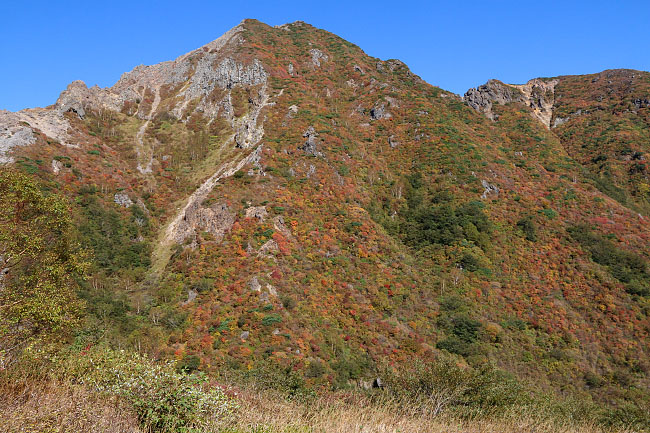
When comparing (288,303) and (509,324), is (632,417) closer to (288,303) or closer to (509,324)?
(509,324)

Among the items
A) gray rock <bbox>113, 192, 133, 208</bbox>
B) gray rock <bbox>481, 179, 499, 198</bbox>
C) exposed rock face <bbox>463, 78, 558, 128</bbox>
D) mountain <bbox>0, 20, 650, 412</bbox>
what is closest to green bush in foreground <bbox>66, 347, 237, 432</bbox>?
mountain <bbox>0, 20, 650, 412</bbox>

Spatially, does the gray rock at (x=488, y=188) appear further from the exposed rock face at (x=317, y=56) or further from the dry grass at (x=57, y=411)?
the exposed rock face at (x=317, y=56)

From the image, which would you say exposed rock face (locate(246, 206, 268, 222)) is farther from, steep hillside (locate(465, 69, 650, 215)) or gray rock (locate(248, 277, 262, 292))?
steep hillside (locate(465, 69, 650, 215))

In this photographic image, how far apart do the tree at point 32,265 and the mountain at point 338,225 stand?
1166cm

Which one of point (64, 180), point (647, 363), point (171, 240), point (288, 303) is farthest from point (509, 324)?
point (64, 180)

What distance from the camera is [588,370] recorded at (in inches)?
1455

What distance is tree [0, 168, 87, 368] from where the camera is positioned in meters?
12.2

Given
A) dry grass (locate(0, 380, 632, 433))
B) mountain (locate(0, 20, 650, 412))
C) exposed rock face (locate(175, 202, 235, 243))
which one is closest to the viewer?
dry grass (locate(0, 380, 632, 433))

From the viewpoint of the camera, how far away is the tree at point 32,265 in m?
12.2

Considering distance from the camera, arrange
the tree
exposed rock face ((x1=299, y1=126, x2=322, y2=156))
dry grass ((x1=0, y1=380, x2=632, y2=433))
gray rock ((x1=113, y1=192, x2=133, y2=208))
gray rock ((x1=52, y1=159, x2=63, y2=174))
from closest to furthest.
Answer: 1. dry grass ((x1=0, y1=380, x2=632, y2=433))
2. the tree
3. gray rock ((x1=52, y1=159, x2=63, y2=174))
4. gray rock ((x1=113, y1=192, x2=133, y2=208))
5. exposed rock face ((x1=299, y1=126, x2=322, y2=156))

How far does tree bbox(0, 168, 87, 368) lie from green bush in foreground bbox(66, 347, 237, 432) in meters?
3.79

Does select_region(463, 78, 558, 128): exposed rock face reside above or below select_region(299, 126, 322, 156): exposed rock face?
above

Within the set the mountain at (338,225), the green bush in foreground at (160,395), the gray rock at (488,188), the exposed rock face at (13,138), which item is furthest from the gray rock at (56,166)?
the gray rock at (488,188)

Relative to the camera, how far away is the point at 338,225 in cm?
5088
